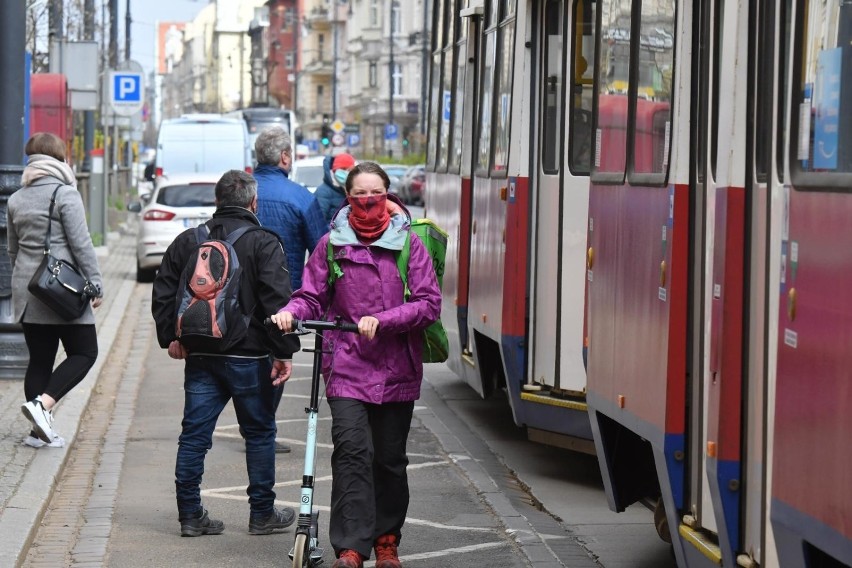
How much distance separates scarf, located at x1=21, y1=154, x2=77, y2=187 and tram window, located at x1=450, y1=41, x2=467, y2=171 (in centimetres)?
304

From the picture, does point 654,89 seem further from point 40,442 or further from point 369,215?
point 40,442

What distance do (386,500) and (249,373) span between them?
1.07 metres

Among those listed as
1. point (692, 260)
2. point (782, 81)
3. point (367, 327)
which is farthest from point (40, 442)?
point (782, 81)

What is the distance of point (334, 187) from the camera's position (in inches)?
566

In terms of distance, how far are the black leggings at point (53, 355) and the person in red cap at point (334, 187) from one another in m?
4.33

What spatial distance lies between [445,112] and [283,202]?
3378 mm

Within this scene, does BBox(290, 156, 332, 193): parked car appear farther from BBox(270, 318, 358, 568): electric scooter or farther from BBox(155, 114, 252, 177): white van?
BBox(270, 318, 358, 568): electric scooter

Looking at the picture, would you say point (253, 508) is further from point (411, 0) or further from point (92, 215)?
point (411, 0)

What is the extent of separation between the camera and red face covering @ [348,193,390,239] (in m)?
6.62

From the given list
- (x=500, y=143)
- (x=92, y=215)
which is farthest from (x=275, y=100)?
(x=500, y=143)

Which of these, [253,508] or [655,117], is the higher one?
[655,117]

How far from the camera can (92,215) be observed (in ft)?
101

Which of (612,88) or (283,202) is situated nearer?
(612,88)

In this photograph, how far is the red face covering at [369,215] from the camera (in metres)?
6.62
